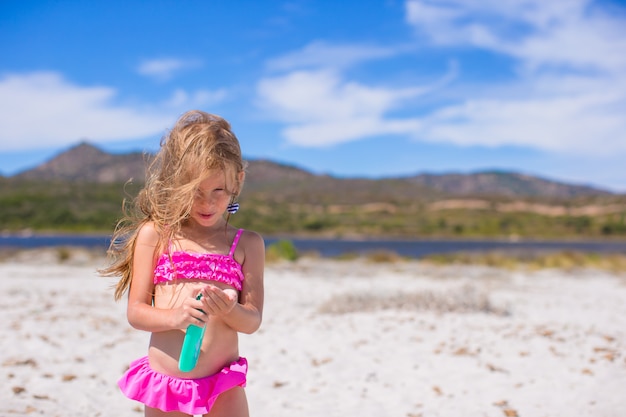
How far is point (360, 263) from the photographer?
2231cm

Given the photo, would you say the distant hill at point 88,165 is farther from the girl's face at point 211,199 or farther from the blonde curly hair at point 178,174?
the girl's face at point 211,199

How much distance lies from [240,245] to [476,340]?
542 cm

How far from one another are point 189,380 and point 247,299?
0.38 meters

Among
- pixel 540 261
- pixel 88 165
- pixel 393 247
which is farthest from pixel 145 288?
pixel 88 165

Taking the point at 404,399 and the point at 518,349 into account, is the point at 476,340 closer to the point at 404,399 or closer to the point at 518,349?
the point at 518,349

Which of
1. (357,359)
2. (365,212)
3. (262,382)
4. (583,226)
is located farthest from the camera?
(365,212)

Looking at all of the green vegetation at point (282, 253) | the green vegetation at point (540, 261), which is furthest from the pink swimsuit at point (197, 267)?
the green vegetation at point (540, 261)

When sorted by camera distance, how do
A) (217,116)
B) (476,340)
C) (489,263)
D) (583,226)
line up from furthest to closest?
(583,226) → (489,263) → (476,340) → (217,116)

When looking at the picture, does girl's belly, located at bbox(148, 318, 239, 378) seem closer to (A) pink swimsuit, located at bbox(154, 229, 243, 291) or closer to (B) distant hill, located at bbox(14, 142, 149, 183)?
(A) pink swimsuit, located at bbox(154, 229, 243, 291)

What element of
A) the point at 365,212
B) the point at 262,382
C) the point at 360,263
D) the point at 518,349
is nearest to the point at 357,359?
the point at 262,382

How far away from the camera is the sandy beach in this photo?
494 cm

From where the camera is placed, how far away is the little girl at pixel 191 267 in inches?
90.9

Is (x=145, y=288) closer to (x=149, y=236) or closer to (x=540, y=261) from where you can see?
(x=149, y=236)

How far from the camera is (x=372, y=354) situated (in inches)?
264
